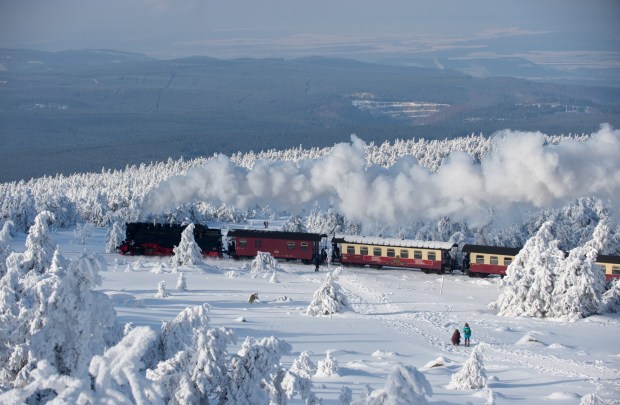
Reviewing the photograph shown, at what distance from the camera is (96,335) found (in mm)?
17781

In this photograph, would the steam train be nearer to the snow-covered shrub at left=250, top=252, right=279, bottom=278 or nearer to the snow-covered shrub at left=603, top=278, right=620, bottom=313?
the snow-covered shrub at left=250, top=252, right=279, bottom=278

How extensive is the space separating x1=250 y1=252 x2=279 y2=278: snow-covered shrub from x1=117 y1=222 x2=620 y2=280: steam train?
3662 mm

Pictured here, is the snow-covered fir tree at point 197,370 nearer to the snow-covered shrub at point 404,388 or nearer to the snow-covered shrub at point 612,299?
the snow-covered shrub at point 404,388

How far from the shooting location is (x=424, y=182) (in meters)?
56.9

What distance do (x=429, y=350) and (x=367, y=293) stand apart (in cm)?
1458

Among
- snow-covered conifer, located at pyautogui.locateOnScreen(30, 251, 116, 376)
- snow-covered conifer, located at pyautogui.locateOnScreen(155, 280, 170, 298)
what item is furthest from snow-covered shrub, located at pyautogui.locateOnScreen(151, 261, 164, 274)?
Result: snow-covered conifer, located at pyautogui.locateOnScreen(30, 251, 116, 376)

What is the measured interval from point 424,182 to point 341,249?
8.81m

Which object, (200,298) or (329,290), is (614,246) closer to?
(329,290)

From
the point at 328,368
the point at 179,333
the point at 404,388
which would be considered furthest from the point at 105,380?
the point at 328,368

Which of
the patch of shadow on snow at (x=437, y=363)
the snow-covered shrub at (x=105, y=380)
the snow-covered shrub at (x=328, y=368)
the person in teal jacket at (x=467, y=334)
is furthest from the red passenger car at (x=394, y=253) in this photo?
the snow-covered shrub at (x=105, y=380)

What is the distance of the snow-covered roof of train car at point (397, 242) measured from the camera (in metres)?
59.3

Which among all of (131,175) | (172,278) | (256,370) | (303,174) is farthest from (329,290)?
(131,175)

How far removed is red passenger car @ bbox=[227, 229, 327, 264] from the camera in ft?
206

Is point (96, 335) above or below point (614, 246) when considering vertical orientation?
above
